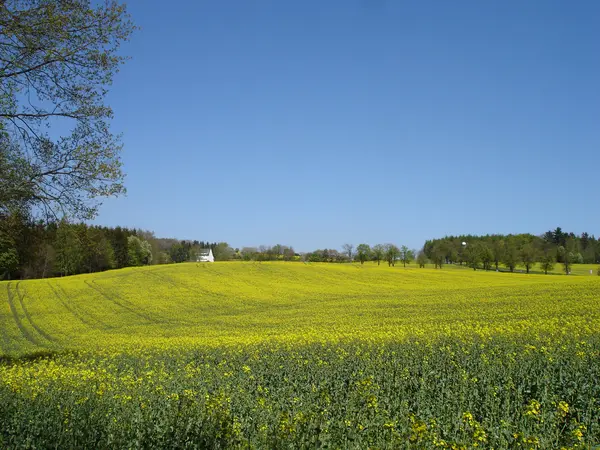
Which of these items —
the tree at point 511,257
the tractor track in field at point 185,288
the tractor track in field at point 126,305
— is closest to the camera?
the tractor track in field at point 126,305

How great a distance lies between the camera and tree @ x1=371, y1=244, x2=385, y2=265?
5522 inches

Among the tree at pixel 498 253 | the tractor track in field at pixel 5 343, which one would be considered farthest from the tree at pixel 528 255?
the tractor track in field at pixel 5 343

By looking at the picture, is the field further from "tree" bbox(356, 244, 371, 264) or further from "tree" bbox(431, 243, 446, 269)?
"tree" bbox(356, 244, 371, 264)

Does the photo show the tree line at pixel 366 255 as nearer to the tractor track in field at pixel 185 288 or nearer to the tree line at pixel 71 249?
the tree line at pixel 71 249

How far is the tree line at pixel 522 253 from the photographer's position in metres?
98.9

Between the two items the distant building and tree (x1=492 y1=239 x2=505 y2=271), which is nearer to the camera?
tree (x1=492 y1=239 x2=505 y2=271)

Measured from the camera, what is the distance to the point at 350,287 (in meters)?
60.6

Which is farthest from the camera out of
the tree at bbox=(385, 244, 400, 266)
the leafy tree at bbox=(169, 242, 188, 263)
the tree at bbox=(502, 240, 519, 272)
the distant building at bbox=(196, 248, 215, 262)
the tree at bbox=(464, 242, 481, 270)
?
the leafy tree at bbox=(169, 242, 188, 263)

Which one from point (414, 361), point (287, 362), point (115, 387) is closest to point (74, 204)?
point (115, 387)

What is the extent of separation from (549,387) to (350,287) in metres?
51.7

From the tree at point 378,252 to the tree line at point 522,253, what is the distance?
47.7 feet

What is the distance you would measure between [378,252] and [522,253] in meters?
47.2

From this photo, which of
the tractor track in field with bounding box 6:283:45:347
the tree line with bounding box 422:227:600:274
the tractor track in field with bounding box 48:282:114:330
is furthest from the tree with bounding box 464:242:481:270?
the tractor track in field with bounding box 6:283:45:347

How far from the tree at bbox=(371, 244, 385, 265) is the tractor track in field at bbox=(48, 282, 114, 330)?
95.5 metres
